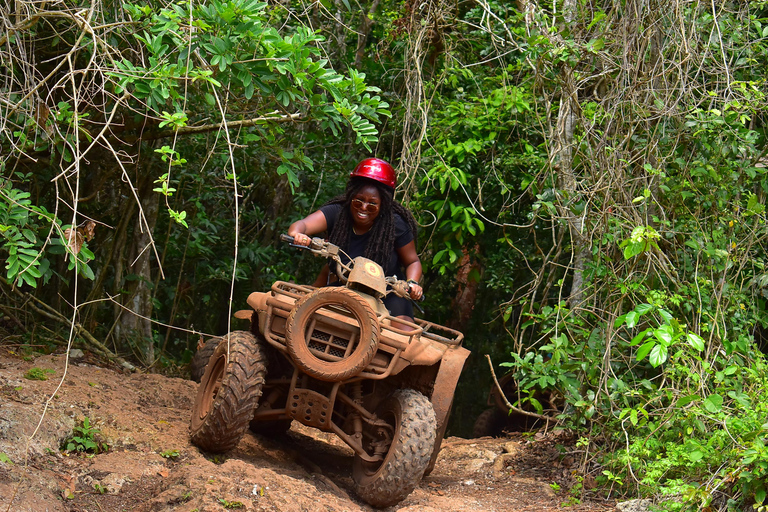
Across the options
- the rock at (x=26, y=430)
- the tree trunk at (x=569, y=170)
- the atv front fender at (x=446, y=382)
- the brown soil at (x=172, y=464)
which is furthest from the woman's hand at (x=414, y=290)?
the rock at (x=26, y=430)

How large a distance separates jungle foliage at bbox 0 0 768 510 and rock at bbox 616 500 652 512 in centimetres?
14

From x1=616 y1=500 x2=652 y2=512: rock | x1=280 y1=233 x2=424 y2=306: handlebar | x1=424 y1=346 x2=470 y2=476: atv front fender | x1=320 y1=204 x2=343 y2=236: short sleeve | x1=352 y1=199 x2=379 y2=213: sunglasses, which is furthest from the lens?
x1=320 y1=204 x2=343 y2=236: short sleeve

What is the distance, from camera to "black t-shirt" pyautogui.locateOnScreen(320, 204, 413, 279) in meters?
5.35

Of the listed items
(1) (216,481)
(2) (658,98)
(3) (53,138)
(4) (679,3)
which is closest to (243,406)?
(1) (216,481)

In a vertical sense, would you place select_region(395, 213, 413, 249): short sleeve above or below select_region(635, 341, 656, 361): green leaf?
above

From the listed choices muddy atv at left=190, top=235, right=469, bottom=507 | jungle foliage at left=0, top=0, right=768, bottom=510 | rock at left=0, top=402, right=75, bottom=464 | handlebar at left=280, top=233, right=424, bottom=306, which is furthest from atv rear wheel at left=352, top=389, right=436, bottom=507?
rock at left=0, top=402, right=75, bottom=464

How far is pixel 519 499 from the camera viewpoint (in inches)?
195

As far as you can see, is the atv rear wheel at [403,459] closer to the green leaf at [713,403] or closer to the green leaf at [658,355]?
the green leaf at [658,355]

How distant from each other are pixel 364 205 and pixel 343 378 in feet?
4.93

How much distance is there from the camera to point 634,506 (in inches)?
162

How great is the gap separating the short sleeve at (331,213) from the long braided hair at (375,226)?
0.05 metres

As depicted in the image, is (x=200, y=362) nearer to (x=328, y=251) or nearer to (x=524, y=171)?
(x=328, y=251)

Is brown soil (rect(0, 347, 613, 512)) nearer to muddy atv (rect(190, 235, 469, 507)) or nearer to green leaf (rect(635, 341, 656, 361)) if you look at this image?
muddy atv (rect(190, 235, 469, 507))

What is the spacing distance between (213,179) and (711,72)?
485 centimetres
